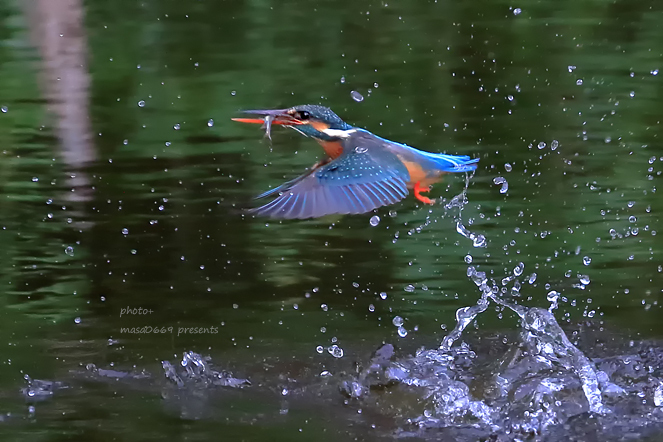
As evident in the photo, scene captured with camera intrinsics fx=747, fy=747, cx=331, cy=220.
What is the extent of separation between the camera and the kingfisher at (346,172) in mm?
1315

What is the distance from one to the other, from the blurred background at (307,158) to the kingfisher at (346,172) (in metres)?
0.52

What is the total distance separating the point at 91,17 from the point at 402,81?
0.95m

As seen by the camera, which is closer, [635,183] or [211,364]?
[211,364]

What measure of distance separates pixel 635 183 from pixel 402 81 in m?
0.74

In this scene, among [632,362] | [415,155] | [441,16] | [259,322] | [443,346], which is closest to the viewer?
[415,155]

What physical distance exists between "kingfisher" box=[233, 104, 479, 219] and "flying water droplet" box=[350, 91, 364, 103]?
52 cm

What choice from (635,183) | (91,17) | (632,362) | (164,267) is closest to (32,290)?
(164,267)

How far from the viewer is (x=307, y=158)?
2111 millimetres

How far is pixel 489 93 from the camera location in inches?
85.7

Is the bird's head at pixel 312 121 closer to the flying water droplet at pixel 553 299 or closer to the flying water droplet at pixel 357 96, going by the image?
the flying water droplet at pixel 357 96

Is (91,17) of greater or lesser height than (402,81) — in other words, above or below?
above

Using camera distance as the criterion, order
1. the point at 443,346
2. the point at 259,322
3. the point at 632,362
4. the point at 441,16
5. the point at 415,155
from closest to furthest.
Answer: the point at 415,155, the point at 632,362, the point at 443,346, the point at 259,322, the point at 441,16

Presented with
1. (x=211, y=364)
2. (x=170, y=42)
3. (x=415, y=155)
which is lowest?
(x=211, y=364)

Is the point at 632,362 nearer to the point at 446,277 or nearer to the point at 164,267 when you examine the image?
the point at 446,277
